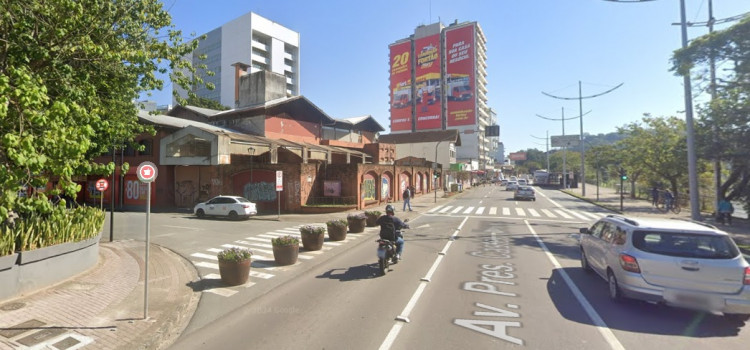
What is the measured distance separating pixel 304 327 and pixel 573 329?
13.5 feet

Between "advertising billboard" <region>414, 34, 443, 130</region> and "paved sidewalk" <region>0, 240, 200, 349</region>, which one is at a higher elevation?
"advertising billboard" <region>414, 34, 443, 130</region>

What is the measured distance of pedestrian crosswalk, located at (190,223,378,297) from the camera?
798cm

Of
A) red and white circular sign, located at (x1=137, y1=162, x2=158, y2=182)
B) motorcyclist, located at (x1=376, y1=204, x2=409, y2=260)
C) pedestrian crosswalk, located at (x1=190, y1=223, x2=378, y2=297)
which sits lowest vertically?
pedestrian crosswalk, located at (x1=190, y1=223, x2=378, y2=297)

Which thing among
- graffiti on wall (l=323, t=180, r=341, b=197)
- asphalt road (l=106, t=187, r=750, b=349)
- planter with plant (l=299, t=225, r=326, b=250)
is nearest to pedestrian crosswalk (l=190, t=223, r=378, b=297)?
asphalt road (l=106, t=187, r=750, b=349)

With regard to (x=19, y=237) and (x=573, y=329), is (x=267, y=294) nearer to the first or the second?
(x=19, y=237)

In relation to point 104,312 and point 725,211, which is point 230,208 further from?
point 725,211

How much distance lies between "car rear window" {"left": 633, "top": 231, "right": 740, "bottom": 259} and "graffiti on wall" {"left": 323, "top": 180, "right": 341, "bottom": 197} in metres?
21.0

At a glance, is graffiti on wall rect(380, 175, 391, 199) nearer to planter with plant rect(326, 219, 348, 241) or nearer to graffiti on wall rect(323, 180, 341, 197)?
graffiti on wall rect(323, 180, 341, 197)

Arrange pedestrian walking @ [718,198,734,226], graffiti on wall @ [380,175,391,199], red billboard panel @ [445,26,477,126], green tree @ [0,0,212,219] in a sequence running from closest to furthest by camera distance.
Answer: green tree @ [0,0,212,219], pedestrian walking @ [718,198,734,226], graffiti on wall @ [380,175,391,199], red billboard panel @ [445,26,477,126]

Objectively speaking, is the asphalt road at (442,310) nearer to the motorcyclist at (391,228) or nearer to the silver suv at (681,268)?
the silver suv at (681,268)

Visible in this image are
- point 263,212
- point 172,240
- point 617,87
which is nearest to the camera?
point 172,240

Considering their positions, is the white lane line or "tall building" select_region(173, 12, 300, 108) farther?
"tall building" select_region(173, 12, 300, 108)

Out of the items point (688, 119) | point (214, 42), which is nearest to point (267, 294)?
point (688, 119)

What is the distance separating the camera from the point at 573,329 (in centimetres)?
529
